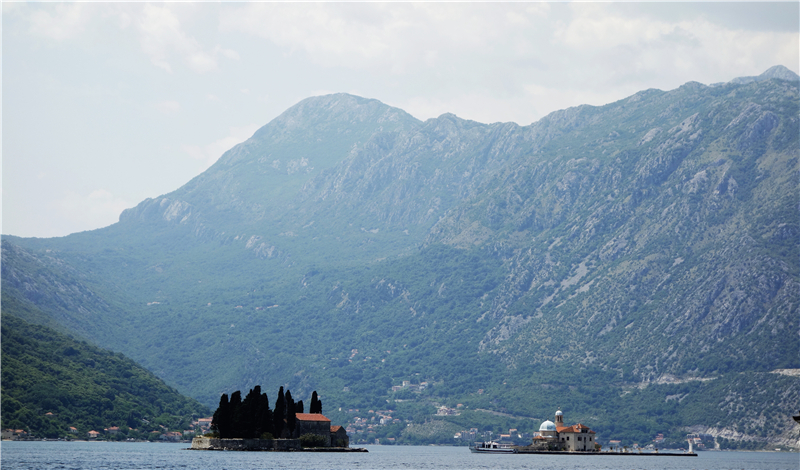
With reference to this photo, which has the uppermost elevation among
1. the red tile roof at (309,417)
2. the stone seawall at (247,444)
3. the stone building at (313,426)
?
the red tile roof at (309,417)

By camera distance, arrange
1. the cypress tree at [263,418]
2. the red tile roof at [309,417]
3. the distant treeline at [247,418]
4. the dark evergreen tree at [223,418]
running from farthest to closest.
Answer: the red tile roof at [309,417], the cypress tree at [263,418], the dark evergreen tree at [223,418], the distant treeline at [247,418]

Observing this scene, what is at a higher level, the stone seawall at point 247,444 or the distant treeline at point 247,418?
the distant treeline at point 247,418

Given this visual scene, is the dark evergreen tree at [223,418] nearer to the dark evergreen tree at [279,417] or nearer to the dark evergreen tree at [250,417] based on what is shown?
the dark evergreen tree at [250,417]

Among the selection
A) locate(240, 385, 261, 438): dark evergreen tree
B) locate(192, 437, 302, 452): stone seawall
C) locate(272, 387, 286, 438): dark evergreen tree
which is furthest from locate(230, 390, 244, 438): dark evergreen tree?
locate(272, 387, 286, 438): dark evergreen tree

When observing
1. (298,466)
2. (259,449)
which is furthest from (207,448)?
(298,466)

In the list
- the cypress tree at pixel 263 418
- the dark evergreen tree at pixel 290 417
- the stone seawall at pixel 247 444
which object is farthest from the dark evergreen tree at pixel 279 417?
the stone seawall at pixel 247 444

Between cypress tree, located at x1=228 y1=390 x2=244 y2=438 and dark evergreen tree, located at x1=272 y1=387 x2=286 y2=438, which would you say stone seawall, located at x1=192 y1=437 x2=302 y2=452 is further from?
dark evergreen tree, located at x1=272 y1=387 x2=286 y2=438

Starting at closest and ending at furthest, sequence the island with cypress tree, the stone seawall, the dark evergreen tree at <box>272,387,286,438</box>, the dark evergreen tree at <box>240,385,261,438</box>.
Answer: the dark evergreen tree at <box>240,385,261,438</box> < the island with cypress tree < the stone seawall < the dark evergreen tree at <box>272,387,286,438</box>

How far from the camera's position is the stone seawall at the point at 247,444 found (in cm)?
13862

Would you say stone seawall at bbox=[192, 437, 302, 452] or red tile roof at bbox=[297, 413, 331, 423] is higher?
red tile roof at bbox=[297, 413, 331, 423]

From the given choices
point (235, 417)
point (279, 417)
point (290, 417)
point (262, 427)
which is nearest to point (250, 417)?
point (235, 417)

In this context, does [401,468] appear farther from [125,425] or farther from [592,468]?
[125,425]

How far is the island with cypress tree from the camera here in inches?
5423

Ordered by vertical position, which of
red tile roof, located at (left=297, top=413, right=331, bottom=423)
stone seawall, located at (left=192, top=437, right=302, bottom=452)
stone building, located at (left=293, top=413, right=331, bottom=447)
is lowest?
stone seawall, located at (left=192, top=437, right=302, bottom=452)
